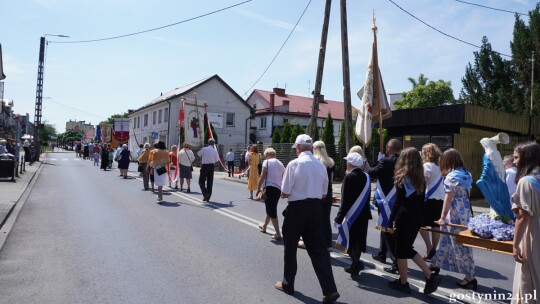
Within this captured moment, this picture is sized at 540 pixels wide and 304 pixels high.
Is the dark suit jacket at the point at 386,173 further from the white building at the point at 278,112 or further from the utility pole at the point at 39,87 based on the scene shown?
the white building at the point at 278,112


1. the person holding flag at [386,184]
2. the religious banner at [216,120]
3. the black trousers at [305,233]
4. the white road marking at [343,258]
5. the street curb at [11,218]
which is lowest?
the street curb at [11,218]

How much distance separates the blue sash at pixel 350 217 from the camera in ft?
18.6

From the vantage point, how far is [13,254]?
6.54 meters

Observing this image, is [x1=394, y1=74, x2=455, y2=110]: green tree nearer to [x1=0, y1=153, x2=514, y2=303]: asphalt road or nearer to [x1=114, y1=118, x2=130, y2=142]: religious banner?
[x1=114, y1=118, x2=130, y2=142]: religious banner

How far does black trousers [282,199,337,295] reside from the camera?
4941 mm

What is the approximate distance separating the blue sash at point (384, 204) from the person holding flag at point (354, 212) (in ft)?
0.81

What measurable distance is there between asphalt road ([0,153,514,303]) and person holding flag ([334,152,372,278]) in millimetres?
406

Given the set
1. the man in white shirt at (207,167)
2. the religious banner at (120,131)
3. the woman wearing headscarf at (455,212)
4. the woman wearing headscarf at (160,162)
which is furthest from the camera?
the religious banner at (120,131)

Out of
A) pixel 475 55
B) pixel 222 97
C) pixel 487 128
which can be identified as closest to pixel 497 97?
pixel 475 55

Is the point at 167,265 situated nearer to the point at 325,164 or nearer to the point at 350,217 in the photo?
the point at 350,217

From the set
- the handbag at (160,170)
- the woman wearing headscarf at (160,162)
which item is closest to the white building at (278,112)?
the woman wearing headscarf at (160,162)

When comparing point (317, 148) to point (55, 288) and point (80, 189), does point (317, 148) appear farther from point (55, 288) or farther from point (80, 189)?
point (80, 189)

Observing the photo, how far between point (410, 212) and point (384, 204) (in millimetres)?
958

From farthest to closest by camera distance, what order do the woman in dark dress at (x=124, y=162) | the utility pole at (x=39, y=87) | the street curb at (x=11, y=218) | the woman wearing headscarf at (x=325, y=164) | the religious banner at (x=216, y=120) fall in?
1. the religious banner at (x=216, y=120)
2. the utility pole at (x=39, y=87)
3. the woman in dark dress at (x=124, y=162)
4. the street curb at (x=11, y=218)
5. the woman wearing headscarf at (x=325, y=164)
